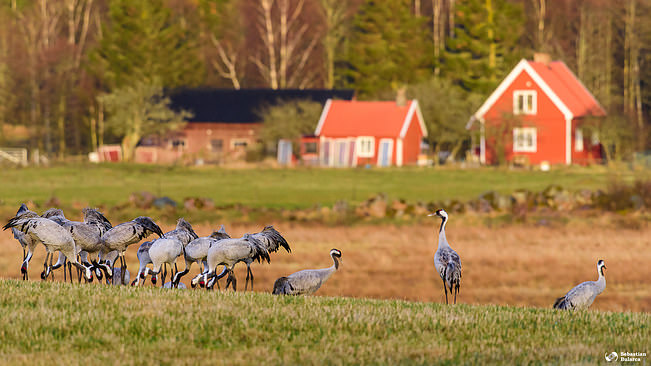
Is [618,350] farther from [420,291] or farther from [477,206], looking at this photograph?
[477,206]

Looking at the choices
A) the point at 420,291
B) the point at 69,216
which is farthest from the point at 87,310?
the point at 69,216

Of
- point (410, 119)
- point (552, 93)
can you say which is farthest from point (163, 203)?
point (552, 93)

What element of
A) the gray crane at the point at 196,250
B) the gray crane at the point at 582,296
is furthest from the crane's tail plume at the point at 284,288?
the gray crane at the point at 582,296

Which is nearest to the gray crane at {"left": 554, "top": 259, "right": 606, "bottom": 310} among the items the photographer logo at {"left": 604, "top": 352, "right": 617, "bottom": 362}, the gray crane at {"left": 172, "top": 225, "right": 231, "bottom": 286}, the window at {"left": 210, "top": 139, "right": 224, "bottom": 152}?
the photographer logo at {"left": 604, "top": 352, "right": 617, "bottom": 362}

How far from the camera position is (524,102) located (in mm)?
69938

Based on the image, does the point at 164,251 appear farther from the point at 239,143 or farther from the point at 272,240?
the point at 239,143

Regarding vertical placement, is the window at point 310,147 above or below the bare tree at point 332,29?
below

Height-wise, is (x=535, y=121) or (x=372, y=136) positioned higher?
(x=535, y=121)

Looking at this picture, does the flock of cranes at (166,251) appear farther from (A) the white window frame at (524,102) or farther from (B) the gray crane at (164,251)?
(A) the white window frame at (524,102)

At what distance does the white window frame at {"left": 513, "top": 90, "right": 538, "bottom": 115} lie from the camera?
69500 millimetres

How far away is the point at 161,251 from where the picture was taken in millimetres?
15102

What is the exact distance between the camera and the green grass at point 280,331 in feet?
34.1

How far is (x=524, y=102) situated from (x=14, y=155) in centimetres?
3407

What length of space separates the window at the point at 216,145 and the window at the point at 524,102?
2085 centimetres
